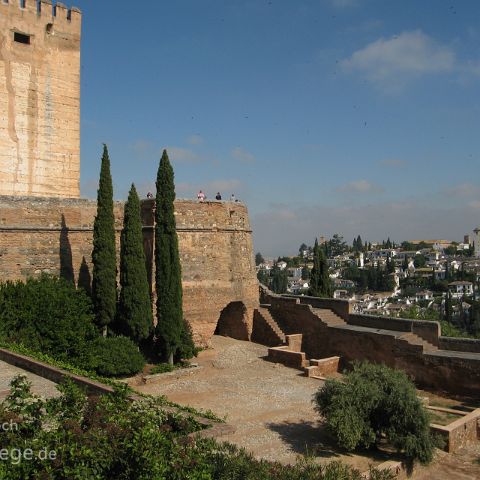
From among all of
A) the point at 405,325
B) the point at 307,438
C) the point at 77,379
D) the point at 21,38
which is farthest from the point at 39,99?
the point at 307,438

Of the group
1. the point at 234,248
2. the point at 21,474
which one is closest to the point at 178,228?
the point at 234,248

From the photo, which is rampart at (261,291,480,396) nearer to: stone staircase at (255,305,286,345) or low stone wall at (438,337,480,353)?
low stone wall at (438,337,480,353)

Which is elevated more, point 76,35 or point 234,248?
point 76,35

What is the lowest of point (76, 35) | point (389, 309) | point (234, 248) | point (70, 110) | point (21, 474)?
point (389, 309)

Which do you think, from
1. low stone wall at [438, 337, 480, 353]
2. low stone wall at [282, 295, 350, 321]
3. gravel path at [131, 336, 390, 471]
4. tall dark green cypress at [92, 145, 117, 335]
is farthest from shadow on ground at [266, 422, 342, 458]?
low stone wall at [282, 295, 350, 321]

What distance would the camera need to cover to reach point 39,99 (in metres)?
20.3

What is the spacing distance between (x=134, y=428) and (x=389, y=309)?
59303mm

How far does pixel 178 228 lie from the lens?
1788 cm

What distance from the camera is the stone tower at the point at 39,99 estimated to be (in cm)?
1947

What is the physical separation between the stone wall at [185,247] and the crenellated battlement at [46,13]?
777cm

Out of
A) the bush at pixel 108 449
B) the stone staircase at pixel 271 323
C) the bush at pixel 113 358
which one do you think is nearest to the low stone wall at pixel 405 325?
the stone staircase at pixel 271 323

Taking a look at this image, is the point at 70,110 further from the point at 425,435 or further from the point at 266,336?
the point at 425,435

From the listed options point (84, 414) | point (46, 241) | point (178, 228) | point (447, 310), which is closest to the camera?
point (84, 414)

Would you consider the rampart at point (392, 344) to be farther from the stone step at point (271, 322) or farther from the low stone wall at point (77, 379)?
the low stone wall at point (77, 379)
